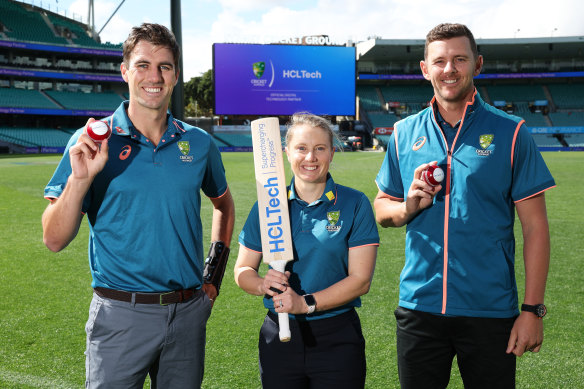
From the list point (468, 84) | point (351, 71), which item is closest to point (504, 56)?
point (351, 71)

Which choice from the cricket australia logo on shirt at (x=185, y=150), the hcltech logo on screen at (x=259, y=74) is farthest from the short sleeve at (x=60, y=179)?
the hcltech logo on screen at (x=259, y=74)

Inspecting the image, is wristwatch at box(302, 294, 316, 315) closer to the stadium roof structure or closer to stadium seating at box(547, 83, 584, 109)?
the stadium roof structure

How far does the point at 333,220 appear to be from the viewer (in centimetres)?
213

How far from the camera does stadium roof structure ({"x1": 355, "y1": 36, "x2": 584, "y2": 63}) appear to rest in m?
48.7

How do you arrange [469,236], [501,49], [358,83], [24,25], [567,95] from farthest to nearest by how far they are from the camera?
[358,83] → [567,95] → [501,49] → [24,25] → [469,236]

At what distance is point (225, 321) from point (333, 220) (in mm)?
2541

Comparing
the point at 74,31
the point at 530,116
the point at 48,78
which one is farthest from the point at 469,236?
the point at 74,31

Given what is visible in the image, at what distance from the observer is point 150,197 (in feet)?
6.81

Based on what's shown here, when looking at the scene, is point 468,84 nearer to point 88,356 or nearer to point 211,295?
point 211,295

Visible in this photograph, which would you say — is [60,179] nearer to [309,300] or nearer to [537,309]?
[309,300]

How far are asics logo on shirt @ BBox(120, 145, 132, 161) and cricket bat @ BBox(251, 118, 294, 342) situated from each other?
20.7 inches

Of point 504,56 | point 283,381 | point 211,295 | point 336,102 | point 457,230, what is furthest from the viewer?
point 504,56

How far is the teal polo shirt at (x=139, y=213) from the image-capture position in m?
2.06

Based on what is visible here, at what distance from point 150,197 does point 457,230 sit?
132 centimetres
